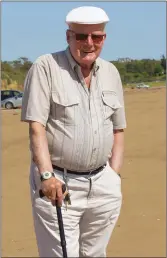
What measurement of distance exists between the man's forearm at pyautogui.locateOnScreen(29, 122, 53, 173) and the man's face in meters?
0.45

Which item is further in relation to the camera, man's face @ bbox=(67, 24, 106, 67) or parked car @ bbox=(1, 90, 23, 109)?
parked car @ bbox=(1, 90, 23, 109)

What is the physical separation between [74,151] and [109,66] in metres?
0.59

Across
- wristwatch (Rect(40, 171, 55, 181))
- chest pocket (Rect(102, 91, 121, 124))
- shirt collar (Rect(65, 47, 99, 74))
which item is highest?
shirt collar (Rect(65, 47, 99, 74))

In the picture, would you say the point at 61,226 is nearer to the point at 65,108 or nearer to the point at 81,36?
the point at 65,108

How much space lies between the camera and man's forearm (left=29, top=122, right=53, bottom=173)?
322 centimetres

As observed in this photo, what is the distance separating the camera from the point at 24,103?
3373mm

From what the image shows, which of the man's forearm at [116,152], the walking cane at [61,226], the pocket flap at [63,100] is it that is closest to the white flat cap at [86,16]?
the pocket flap at [63,100]

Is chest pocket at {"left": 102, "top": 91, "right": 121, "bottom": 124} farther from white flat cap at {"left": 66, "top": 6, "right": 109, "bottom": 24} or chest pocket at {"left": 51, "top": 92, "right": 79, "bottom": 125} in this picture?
white flat cap at {"left": 66, "top": 6, "right": 109, "bottom": 24}

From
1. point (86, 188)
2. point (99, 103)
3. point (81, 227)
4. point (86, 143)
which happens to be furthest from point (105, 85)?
point (81, 227)

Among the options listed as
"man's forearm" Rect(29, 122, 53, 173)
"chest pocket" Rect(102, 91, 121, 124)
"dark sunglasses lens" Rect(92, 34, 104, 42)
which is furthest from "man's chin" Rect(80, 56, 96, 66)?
"man's forearm" Rect(29, 122, 53, 173)

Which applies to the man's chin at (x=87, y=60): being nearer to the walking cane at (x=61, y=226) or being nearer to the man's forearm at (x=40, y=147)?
the man's forearm at (x=40, y=147)

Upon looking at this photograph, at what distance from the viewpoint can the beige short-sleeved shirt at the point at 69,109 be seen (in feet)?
10.7

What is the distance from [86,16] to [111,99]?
521 millimetres

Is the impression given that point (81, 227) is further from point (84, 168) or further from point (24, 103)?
point (24, 103)
